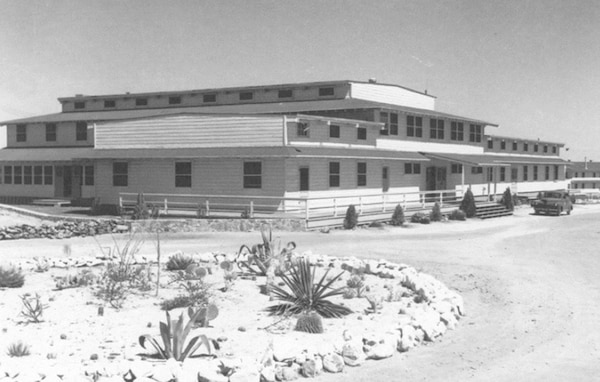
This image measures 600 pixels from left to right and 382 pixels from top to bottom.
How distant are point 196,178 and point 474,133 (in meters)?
24.5

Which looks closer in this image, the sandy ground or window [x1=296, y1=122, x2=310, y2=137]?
the sandy ground

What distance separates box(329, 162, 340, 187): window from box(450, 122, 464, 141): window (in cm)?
1488

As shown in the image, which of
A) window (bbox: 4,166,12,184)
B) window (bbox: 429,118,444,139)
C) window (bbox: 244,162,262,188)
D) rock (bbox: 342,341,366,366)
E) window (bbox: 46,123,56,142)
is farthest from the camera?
window (bbox: 46,123,56,142)

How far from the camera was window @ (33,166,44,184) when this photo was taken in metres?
40.9

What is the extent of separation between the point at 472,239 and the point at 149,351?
1864 cm

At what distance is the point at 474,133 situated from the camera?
47656 millimetres

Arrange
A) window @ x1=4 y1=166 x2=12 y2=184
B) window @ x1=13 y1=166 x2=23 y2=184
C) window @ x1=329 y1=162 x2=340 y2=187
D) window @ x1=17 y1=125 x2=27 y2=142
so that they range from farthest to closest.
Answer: window @ x1=17 y1=125 x2=27 y2=142 < window @ x1=4 y1=166 x2=12 y2=184 < window @ x1=13 y1=166 x2=23 y2=184 < window @ x1=329 y1=162 x2=340 y2=187

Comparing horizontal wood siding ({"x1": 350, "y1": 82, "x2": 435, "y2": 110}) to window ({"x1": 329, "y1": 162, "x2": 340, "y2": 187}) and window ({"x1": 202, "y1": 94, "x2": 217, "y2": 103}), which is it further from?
window ({"x1": 329, "y1": 162, "x2": 340, "y2": 187})

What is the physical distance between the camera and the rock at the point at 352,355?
28.1ft

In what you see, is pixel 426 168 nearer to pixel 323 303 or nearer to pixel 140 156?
pixel 140 156

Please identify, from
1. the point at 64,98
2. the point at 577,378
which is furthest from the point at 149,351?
the point at 64,98

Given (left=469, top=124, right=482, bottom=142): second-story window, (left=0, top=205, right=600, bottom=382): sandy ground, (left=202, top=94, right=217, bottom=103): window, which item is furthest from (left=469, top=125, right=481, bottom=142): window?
(left=202, top=94, right=217, bottom=103): window

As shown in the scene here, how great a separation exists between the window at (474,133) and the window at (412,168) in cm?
884

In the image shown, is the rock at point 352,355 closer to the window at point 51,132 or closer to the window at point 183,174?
the window at point 183,174
